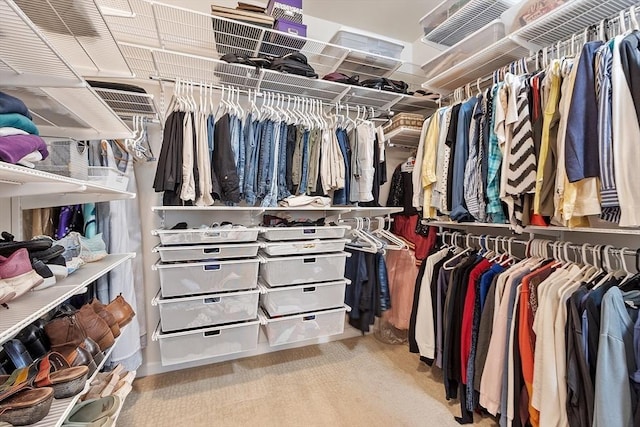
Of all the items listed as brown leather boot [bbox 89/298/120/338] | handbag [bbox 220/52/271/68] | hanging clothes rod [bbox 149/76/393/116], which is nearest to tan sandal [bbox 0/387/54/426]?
brown leather boot [bbox 89/298/120/338]

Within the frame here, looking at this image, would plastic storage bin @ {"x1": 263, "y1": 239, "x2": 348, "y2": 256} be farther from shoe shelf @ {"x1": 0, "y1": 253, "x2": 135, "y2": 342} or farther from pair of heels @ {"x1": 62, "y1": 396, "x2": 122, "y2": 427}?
pair of heels @ {"x1": 62, "y1": 396, "x2": 122, "y2": 427}

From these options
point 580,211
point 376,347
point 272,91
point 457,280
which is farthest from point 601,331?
point 272,91

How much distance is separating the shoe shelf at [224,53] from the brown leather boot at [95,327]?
136 centimetres

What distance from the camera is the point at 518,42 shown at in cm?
156

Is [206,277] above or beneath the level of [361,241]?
beneath

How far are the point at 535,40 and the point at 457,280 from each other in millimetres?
1348

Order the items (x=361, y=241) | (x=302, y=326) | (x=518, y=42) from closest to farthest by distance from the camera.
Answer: (x=518, y=42)
(x=302, y=326)
(x=361, y=241)

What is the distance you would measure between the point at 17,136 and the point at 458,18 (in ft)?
6.93

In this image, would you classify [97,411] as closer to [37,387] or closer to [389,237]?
[37,387]

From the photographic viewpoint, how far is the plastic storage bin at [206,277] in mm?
1604

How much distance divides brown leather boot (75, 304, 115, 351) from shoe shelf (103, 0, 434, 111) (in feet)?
4.46

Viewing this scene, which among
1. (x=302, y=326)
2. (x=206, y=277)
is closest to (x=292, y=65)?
(x=206, y=277)

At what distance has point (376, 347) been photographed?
240 cm

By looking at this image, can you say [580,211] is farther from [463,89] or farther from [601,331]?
[463,89]
